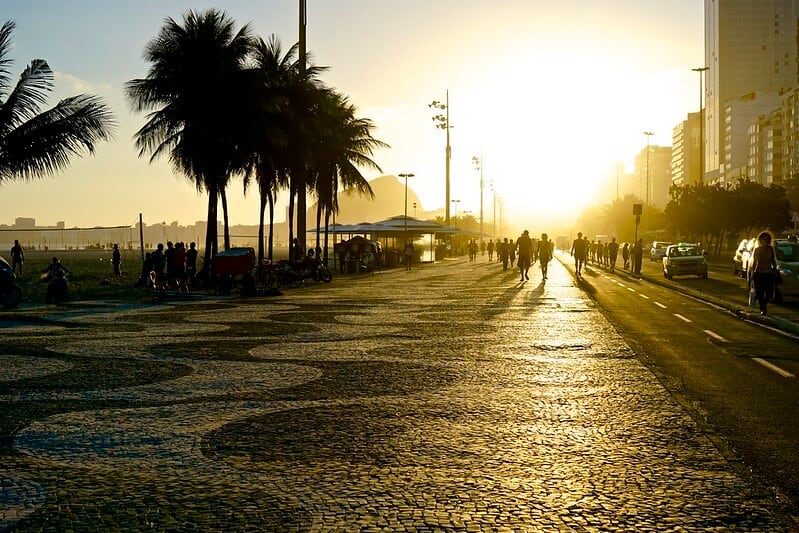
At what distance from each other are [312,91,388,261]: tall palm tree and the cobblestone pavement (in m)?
29.1

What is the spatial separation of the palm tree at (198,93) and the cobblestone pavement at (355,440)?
18.3 meters

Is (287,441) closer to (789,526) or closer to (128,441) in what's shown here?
(128,441)

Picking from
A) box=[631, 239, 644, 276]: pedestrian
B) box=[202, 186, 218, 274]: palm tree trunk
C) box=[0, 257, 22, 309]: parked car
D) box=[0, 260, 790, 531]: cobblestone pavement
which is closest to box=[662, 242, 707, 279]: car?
box=[631, 239, 644, 276]: pedestrian

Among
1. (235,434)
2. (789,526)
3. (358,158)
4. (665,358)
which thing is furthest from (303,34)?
(789,526)

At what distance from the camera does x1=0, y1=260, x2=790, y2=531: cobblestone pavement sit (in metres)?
4.61

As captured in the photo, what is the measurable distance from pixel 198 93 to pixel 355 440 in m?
26.1

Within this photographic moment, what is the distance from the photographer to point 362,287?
1175 inches

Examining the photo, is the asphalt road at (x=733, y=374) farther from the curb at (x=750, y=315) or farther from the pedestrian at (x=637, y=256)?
the pedestrian at (x=637, y=256)

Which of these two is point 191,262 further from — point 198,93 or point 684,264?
point 684,264

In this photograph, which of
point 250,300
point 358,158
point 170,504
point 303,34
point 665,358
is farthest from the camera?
point 358,158

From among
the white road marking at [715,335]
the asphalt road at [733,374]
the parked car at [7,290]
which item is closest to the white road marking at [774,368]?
the asphalt road at [733,374]

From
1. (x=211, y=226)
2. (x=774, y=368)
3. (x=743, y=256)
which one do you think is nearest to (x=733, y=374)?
(x=774, y=368)

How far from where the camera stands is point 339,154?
45.0 meters

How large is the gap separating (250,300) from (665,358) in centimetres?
1474
